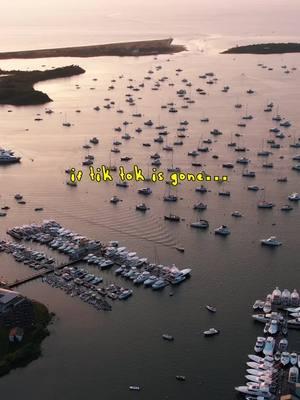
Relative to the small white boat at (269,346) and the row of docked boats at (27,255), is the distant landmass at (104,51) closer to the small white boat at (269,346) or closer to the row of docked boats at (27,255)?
the row of docked boats at (27,255)

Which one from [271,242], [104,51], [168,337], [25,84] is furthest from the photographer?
[104,51]

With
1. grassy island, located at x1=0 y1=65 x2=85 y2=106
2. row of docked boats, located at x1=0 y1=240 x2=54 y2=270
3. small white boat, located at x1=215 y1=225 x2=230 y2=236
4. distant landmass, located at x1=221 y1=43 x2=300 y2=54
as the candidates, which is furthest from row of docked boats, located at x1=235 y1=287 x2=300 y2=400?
distant landmass, located at x1=221 y1=43 x2=300 y2=54

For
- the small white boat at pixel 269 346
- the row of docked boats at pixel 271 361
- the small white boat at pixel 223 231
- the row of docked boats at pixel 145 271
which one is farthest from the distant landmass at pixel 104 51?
the small white boat at pixel 269 346

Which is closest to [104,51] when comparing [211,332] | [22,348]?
[211,332]

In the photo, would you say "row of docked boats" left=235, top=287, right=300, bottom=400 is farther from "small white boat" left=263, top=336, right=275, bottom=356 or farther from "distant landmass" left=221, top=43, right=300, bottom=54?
"distant landmass" left=221, top=43, right=300, bottom=54

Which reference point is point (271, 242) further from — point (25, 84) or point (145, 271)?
point (25, 84)

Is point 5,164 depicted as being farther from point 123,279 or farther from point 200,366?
point 200,366
